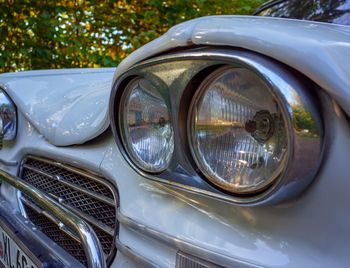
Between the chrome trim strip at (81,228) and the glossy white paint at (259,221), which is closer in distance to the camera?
the glossy white paint at (259,221)

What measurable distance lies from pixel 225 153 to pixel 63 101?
3.63 ft

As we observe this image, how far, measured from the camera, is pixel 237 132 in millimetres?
1001

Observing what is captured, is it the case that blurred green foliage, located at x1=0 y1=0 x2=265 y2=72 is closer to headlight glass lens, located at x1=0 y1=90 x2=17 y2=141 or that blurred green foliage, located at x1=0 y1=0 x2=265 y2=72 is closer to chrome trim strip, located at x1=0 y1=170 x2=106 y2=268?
headlight glass lens, located at x1=0 y1=90 x2=17 y2=141

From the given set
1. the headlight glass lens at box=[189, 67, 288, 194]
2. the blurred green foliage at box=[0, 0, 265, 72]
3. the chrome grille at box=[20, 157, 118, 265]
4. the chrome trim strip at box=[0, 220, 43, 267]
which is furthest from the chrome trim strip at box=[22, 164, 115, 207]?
the blurred green foliage at box=[0, 0, 265, 72]

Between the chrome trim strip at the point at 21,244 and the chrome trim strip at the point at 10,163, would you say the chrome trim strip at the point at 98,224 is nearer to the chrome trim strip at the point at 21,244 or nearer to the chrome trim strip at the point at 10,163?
the chrome trim strip at the point at 21,244

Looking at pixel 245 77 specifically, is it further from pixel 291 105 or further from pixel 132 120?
pixel 132 120

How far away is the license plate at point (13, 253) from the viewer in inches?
61.0

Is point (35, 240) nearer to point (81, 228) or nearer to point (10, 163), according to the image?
point (81, 228)

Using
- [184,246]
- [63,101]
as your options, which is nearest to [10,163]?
[63,101]

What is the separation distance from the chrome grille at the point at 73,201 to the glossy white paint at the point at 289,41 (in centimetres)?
59

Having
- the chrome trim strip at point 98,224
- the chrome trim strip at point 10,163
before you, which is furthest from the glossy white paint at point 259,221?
the chrome trim strip at point 10,163

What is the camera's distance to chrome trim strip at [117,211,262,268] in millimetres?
947

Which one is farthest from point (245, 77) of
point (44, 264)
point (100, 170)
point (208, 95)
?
point (44, 264)

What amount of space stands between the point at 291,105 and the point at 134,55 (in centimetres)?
51
